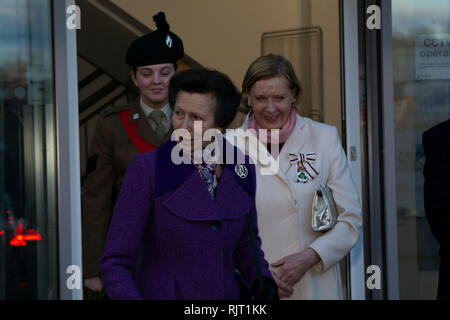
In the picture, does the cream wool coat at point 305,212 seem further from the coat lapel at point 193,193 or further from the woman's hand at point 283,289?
the coat lapel at point 193,193

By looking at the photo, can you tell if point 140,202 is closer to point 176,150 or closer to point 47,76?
point 176,150

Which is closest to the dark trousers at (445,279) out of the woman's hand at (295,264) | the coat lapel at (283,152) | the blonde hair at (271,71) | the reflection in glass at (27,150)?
the woman's hand at (295,264)

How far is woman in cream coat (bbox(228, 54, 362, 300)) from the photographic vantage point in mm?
3291

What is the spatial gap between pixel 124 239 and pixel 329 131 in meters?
1.60

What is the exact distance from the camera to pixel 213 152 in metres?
2.46

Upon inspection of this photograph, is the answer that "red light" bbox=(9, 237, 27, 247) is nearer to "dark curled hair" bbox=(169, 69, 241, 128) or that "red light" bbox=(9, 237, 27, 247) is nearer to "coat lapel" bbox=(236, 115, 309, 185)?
"coat lapel" bbox=(236, 115, 309, 185)

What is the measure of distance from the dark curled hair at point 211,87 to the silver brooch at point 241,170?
0.52 ft

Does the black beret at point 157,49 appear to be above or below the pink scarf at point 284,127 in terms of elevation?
above

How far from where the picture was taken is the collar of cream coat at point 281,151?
11.1 feet

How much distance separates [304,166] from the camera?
3.40 meters

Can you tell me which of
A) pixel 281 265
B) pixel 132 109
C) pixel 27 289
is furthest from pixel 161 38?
pixel 27 289

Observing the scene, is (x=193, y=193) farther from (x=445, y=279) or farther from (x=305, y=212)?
(x=445, y=279)

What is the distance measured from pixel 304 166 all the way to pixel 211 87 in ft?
3.65

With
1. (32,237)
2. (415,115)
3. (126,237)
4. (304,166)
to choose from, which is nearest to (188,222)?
(126,237)
